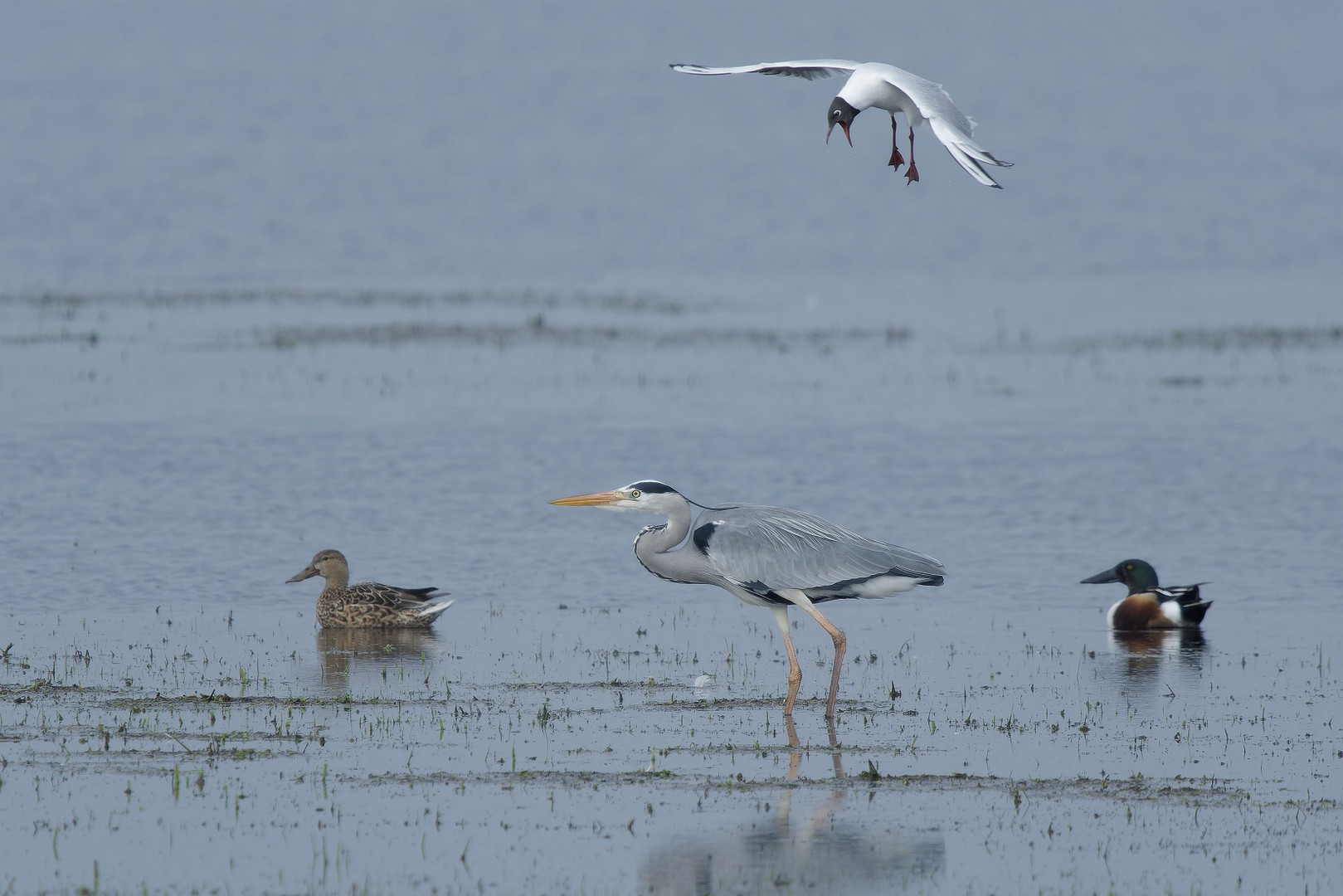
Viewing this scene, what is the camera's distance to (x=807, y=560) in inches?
394

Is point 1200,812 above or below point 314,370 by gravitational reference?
below

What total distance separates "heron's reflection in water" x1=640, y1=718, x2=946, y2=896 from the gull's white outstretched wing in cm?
229

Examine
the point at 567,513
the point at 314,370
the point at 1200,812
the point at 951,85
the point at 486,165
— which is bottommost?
the point at 1200,812

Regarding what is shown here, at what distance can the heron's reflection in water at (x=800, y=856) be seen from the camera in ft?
22.5

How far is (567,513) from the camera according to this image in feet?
53.9

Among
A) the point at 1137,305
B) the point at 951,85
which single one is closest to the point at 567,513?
the point at 1137,305

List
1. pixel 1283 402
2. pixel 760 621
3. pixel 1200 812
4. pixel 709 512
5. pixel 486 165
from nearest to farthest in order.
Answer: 1. pixel 1200 812
2. pixel 709 512
3. pixel 760 621
4. pixel 1283 402
5. pixel 486 165

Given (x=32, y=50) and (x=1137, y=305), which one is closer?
(x=1137, y=305)

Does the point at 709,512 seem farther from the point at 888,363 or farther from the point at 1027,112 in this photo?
the point at 1027,112

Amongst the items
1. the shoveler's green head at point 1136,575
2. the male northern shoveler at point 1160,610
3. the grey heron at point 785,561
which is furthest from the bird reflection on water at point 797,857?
the shoveler's green head at point 1136,575

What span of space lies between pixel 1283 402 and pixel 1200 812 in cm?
1540

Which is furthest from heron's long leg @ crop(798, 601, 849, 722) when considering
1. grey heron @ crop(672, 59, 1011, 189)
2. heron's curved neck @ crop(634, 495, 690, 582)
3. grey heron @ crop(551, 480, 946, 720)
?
grey heron @ crop(672, 59, 1011, 189)

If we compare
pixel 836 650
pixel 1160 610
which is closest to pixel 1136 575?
pixel 1160 610

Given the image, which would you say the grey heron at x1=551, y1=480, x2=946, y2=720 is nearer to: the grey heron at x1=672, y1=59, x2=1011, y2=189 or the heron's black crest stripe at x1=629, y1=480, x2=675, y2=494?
the heron's black crest stripe at x1=629, y1=480, x2=675, y2=494
